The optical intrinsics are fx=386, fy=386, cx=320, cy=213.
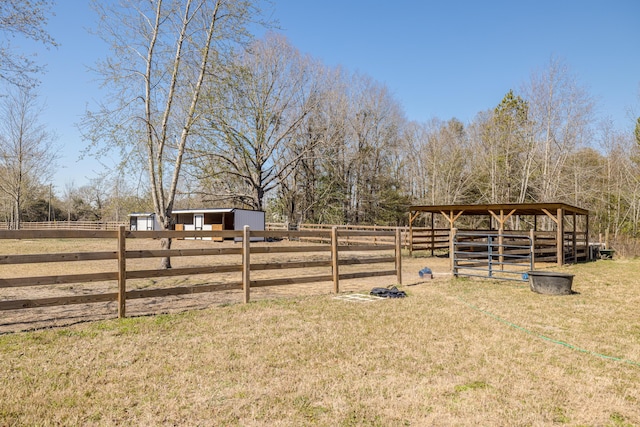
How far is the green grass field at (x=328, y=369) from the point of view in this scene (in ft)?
9.32

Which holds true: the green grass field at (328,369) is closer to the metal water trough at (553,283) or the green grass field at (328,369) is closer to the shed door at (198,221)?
the metal water trough at (553,283)

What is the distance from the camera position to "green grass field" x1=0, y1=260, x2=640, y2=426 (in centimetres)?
284

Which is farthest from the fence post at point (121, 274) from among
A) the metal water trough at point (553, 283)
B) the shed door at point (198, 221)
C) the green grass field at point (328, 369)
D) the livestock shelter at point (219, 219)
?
the shed door at point (198, 221)

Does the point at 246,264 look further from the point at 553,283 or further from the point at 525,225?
the point at 525,225

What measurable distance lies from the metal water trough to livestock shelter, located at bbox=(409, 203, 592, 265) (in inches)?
98.5

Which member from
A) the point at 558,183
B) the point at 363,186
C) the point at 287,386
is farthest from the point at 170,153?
the point at 558,183

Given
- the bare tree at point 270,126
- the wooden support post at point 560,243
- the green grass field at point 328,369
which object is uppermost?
the bare tree at point 270,126

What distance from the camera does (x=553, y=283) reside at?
803cm

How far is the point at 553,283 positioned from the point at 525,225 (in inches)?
993

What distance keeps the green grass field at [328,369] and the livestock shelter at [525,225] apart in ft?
19.5

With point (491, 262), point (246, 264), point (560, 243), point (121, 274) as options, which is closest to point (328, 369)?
point (246, 264)

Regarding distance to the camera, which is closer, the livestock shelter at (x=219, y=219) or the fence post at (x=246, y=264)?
the fence post at (x=246, y=264)

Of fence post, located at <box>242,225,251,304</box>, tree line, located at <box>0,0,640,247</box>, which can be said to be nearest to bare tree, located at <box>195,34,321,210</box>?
tree line, located at <box>0,0,640,247</box>

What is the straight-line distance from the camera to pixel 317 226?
2783 cm
